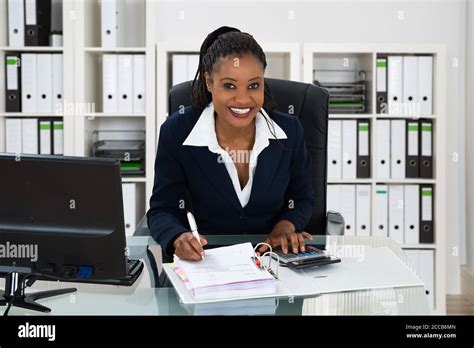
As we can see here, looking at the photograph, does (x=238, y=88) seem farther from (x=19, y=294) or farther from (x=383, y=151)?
(x=383, y=151)

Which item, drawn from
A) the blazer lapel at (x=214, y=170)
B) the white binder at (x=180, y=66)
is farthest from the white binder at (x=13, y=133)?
the blazer lapel at (x=214, y=170)

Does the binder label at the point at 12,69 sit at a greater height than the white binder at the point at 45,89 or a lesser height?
greater

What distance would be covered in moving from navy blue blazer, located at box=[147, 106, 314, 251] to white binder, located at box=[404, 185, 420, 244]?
4.83 feet

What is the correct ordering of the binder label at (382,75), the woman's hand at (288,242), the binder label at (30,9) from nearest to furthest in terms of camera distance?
1. the woman's hand at (288,242)
2. the binder label at (30,9)
3. the binder label at (382,75)

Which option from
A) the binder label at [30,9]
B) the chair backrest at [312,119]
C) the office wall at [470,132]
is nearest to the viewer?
the chair backrest at [312,119]

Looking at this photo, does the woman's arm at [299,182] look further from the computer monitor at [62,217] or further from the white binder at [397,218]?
the white binder at [397,218]

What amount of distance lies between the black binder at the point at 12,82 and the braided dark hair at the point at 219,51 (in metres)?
1.55

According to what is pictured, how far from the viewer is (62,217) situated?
1276mm

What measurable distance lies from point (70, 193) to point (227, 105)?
0.62 metres

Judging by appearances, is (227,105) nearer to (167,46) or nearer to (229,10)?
(167,46)

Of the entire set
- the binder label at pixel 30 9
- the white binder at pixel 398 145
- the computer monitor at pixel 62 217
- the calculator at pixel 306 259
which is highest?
the binder label at pixel 30 9

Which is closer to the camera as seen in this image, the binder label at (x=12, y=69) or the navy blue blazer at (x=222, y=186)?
the navy blue blazer at (x=222, y=186)

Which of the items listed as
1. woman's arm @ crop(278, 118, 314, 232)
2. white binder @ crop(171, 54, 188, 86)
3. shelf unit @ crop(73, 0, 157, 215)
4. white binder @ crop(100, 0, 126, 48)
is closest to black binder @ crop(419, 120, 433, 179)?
white binder @ crop(171, 54, 188, 86)

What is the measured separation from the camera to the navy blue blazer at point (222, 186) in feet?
6.04
